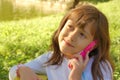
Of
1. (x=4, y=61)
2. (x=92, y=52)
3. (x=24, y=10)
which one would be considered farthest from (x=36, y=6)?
(x=92, y=52)

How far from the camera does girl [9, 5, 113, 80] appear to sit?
256 cm

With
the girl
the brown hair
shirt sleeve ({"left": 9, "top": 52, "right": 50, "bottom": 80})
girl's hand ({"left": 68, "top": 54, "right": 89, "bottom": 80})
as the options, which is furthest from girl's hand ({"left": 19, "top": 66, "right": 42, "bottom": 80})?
the brown hair

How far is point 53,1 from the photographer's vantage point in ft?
68.1

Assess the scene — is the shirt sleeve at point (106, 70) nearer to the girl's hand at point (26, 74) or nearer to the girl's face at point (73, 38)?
the girl's face at point (73, 38)

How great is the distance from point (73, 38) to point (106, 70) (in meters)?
0.34

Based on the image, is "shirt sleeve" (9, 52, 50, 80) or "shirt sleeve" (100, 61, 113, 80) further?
"shirt sleeve" (9, 52, 50, 80)

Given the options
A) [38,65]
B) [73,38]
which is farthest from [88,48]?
[38,65]

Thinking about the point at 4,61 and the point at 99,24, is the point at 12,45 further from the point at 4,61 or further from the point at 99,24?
the point at 99,24

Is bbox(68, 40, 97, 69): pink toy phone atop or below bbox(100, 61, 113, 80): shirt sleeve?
atop

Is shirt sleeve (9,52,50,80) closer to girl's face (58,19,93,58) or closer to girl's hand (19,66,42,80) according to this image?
girl's hand (19,66,42,80)

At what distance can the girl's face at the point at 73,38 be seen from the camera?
8.44 ft

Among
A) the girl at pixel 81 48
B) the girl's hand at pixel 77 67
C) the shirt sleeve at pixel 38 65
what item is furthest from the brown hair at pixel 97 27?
the shirt sleeve at pixel 38 65

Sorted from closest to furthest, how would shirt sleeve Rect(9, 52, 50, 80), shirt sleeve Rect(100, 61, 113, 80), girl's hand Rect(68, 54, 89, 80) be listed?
girl's hand Rect(68, 54, 89, 80) → shirt sleeve Rect(100, 61, 113, 80) → shirt sleeve Rect(9, 52, 50, 80)

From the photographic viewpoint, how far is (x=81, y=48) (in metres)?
2.62
